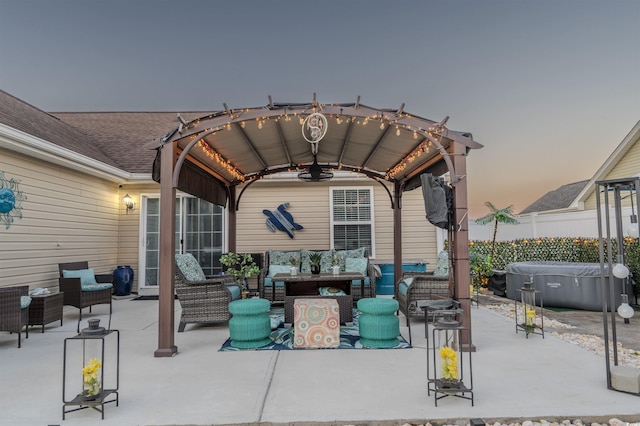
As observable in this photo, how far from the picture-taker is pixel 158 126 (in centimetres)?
1021

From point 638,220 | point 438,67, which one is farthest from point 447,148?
point 438,67

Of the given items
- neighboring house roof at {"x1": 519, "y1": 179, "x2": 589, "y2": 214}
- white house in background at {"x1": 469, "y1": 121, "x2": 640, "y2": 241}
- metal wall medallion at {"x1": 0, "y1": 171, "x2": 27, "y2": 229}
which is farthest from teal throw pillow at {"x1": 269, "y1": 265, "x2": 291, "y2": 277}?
neighboring house roof at {"x1": 519, "y1": 179, "x2": 589, "y2": 214}

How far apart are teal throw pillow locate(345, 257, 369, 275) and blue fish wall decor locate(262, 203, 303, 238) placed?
1856 millimetres

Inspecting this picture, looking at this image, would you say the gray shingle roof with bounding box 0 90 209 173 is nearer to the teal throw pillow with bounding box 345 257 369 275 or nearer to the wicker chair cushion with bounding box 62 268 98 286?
the wicker chair cushion with bounding box 62 268 98 286

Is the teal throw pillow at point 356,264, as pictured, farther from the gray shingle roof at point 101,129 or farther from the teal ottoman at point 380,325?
the gray shingle roof at point 101,129

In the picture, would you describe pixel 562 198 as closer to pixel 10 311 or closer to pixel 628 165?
pixel 628 165

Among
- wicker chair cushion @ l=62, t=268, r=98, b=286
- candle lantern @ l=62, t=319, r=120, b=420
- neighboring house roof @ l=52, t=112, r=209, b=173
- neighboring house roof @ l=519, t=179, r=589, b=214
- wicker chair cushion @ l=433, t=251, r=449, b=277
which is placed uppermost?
neighboring house roof @ l=52, t=112, r=209, b=173

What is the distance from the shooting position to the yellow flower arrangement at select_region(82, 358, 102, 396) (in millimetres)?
2453

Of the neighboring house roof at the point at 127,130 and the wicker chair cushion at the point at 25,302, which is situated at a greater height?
the neighboring house roof at the point at 127,130

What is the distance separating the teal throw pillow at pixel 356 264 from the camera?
7012mm

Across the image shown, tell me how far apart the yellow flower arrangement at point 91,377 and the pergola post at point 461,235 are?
327 centimetres

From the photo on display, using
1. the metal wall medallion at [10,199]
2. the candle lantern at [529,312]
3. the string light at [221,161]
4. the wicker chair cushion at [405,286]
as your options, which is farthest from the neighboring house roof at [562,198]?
the metal wall medallion at [10,199]

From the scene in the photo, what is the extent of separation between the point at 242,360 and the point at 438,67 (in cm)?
741

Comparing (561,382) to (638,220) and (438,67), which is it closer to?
(638,220)
